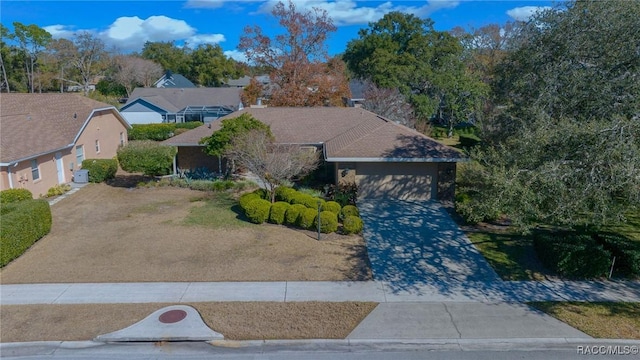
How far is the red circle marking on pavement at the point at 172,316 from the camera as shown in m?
9.22

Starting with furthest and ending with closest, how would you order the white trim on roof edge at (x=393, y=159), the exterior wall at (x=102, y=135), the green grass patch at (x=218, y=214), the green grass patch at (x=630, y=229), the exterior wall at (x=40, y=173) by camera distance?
the exterior wall at (x=102, y=135) → the exterior wall at (x=40, y=173) → the white trim on roof edge at (x=393, y=159) → the green grass patch at (x=218, y=214) → the green grass patch at (x=630, y=229)

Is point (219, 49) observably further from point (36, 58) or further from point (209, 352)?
point (209, 352)

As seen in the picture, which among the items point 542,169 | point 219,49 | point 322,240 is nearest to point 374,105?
point 322,240

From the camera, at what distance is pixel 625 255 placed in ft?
36.6

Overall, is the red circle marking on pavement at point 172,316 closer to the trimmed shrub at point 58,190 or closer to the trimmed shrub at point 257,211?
the trimmed shrub at point 257,211

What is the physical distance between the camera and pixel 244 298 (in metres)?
10.2

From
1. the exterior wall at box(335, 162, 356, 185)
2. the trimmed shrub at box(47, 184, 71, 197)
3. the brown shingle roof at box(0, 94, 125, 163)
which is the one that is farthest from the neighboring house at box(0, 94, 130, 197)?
the exterior wall at box(335, 162, 356, 185)

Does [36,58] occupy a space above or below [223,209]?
above

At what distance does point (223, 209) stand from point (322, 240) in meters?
5.49

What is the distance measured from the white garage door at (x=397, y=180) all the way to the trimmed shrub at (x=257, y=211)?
204 inches

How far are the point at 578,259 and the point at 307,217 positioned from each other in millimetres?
8187

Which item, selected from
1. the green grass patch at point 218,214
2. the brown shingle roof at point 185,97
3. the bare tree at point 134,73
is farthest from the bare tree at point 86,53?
the green grass patch at point 218,214

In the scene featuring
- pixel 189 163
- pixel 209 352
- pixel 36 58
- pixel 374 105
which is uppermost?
pixel 36 58

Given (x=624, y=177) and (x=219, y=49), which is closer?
(x=624, y=177)
